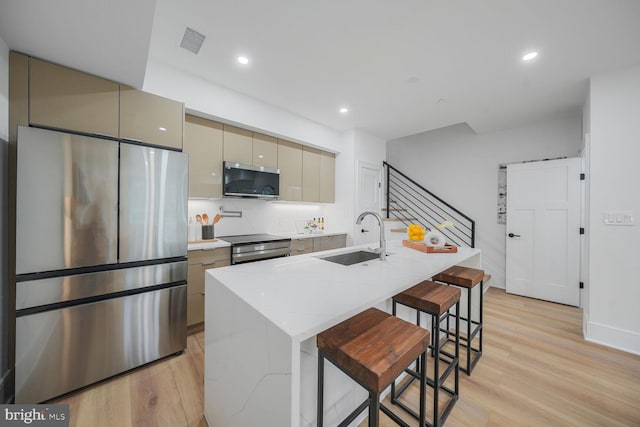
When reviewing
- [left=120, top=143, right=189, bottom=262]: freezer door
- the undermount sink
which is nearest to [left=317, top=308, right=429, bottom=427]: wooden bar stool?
the undermount sink

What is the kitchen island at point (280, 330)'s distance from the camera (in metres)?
0.77

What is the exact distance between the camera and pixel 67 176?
5.11 ft

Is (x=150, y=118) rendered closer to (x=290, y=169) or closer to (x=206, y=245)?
(x=206, y=245)

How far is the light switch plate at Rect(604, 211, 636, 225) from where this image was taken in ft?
7.02

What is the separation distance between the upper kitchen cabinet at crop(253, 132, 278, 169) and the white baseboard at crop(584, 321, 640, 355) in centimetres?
389

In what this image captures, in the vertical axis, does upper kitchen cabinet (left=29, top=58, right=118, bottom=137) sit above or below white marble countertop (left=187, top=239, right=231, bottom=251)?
above

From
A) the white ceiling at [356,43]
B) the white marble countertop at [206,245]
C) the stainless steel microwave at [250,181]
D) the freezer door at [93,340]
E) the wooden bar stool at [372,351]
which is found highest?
the white ceiling at [356,43]

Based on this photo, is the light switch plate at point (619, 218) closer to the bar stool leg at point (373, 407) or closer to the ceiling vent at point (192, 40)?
the bar stool leg at point (373, 407)

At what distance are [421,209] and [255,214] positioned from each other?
3.32 meters

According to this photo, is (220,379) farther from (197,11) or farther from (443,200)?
(443,200)

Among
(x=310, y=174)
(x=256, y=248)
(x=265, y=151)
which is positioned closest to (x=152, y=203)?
(x=256, y=248)

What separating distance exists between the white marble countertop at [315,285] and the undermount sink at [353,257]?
15cm

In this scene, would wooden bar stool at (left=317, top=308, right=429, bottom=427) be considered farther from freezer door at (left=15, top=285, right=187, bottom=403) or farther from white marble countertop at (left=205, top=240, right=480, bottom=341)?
freezer door at (left=15, top=285, right=187, bottom=403)

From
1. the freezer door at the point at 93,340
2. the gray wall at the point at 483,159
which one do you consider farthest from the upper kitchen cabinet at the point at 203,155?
the gray wall at the point at 483,159
